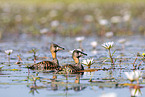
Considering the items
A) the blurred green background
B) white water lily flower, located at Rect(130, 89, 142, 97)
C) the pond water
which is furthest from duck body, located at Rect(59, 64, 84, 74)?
the blurred green background

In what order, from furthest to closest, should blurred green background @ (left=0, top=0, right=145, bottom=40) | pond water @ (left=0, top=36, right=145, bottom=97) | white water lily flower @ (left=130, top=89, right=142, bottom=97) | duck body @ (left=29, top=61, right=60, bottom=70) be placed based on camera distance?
blurred green background @ (left=0, top=0, right=145, bottom=40), duck body @ (left=29, top=61, right=60, bottom=70), pond water @ (left=0, top=36, right=145, bottom=97), white water lily flower @ (left=130, top=89, right=142, bottom=97)

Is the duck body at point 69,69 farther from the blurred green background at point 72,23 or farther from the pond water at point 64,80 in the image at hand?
the blurred green background at point 72,23

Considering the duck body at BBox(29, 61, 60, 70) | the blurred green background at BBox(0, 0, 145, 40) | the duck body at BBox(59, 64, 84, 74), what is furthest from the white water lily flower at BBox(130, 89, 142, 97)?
the blurred green background at BBox(0, 0, 145, 40)

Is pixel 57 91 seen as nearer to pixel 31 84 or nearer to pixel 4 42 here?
pixel 31 84

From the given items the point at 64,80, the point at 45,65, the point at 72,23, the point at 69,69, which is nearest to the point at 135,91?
the point at 64,80

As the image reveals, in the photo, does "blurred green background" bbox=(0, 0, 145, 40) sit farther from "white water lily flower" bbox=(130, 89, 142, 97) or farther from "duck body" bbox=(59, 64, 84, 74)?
"white water lily flower" bbox=(130, 89, 142, 97)

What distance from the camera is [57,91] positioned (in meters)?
7.43

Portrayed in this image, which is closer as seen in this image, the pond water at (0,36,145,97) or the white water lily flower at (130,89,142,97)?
the white water lily flower at (130,89,142,97)

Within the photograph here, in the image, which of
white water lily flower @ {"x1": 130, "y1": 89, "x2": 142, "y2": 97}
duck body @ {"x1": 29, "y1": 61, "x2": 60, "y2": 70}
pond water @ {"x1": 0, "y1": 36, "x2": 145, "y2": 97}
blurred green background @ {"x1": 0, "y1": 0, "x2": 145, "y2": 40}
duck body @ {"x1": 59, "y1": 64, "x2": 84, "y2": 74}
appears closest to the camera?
white water lily flower @ {"x1": 130, "y1": 89, "x2": 142, "y2": 97}

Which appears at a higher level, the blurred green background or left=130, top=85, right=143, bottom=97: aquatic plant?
the blurred green background

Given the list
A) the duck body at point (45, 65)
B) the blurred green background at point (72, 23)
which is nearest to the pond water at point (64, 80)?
the duck body at point (45, 65)

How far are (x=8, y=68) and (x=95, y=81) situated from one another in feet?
9.09

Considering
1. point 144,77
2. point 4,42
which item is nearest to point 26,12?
point 4,42

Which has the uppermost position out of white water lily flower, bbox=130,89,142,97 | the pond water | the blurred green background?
the blurred green background
